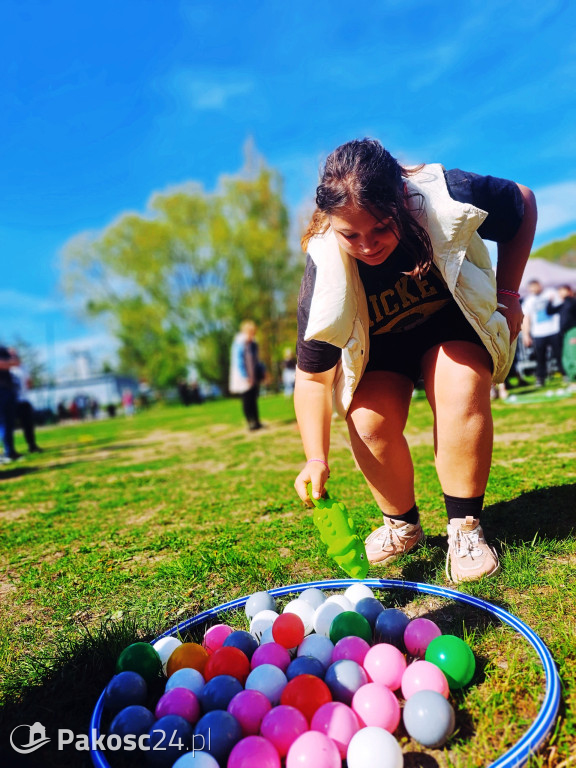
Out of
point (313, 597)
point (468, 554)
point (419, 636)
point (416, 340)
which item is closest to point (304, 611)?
point (313, 597)

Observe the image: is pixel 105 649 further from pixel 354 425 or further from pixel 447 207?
pixel 447 207

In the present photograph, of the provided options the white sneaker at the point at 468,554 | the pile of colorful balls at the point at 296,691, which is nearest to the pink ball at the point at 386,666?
the pile of colorful balls at the point at 296,691

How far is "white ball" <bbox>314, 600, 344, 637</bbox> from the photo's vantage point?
71.7 inches

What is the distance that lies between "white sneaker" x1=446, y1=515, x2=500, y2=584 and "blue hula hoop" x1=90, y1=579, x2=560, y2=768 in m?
0.19

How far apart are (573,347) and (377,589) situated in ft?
24.8

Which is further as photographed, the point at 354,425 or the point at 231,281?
the point at 231,281

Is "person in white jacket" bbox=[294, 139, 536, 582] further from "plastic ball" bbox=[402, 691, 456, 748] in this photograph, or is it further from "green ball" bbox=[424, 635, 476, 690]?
"plastic ball" bbox=[402, 691, 456, 748]

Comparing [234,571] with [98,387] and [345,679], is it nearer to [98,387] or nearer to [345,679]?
A: [345,679]

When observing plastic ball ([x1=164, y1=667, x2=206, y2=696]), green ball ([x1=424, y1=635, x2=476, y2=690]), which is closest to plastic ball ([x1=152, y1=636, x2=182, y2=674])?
plastic ball ([x1=164, y1=667, x2=206, y2=696])

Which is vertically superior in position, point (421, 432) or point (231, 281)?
point (231, 281)

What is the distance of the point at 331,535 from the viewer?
184 centimetres

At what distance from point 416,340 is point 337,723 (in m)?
1.47

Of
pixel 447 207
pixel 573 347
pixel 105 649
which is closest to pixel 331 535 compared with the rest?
pixel 105 649

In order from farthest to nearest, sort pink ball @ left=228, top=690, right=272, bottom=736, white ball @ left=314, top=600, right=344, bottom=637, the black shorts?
the black shorts < white ball @ left=314, top=600, right=344, bottom=637 < pink ball @ left=228, top=690, right=272, bottom=736
